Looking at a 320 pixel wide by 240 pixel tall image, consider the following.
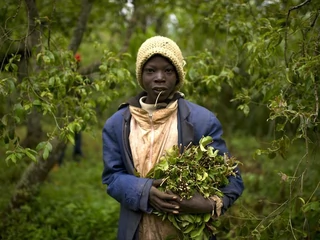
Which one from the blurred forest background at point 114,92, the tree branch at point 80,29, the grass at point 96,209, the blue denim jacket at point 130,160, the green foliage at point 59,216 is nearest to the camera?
the blue denim jacket at point 130,160

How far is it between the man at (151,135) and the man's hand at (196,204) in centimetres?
10

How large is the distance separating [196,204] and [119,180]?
0.50 metres

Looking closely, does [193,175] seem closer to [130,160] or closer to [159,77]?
[130,160]

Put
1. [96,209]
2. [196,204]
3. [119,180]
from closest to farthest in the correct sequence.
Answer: [196,204] → [119,180] → [96,209]

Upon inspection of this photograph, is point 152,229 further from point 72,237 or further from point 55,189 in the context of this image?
point 55,189

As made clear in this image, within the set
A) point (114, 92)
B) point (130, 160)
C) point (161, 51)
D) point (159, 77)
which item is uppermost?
point (161, 51)

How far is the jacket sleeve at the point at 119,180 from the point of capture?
263cm

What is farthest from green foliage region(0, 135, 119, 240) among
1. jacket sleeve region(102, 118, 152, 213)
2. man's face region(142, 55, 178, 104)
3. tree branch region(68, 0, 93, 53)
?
man's face region(142, 55, 178, 104)

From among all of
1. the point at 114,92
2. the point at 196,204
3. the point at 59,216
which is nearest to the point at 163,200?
the point at 196,204

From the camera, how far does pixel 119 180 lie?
2.72 meters

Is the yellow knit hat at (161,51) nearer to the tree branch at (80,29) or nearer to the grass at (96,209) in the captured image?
the grass at (96,209)

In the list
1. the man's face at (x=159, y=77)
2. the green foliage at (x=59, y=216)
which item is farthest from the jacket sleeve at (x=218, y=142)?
the green foliage at (x=59, y=216)

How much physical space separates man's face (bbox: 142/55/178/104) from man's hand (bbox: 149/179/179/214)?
22.3 inches

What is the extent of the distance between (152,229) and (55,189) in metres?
3.39
